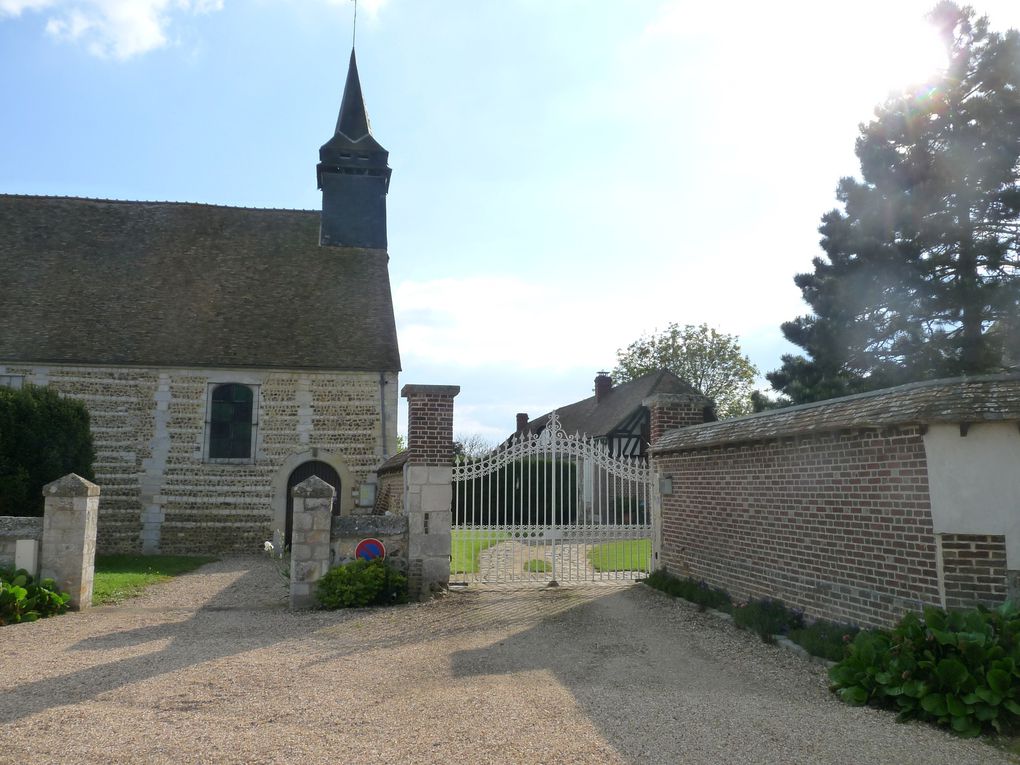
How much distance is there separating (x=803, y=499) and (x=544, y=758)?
4.14 meters

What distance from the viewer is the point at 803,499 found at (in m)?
6.83

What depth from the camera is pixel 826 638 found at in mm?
5930

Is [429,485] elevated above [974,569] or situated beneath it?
elevated above

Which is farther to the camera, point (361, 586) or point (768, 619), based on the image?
point (361, 586)

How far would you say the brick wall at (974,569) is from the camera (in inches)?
199

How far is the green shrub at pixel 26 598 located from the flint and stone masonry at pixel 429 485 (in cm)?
396

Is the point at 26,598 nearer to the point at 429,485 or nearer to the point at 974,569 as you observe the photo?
the point at 429,485

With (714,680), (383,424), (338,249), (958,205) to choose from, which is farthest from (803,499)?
(338,249)

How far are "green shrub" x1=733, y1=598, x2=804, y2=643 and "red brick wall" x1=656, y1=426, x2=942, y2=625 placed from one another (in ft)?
0.43

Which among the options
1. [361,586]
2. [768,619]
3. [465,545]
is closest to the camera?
[768,619]

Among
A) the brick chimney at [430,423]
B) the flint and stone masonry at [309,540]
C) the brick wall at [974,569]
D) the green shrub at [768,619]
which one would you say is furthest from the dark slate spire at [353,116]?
the brick wall at [974,569]

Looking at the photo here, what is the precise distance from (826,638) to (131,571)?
10912 mm

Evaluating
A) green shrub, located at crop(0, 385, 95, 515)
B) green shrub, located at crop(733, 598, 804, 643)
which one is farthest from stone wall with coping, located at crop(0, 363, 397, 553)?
green shrub, located at crop(733, 598, 804, 643)

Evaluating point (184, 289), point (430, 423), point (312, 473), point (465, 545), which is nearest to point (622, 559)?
point (465, 545)
